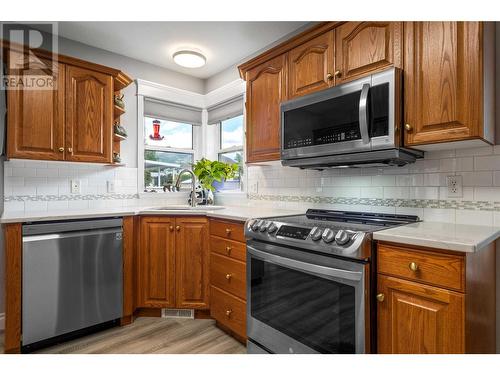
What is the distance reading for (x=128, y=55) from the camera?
2979 millimetres

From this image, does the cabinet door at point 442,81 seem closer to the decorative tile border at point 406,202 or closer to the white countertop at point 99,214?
the decorative tile border at point 406,202

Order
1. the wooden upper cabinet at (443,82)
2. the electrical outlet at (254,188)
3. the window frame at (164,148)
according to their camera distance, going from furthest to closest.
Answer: the window frame at (164,148)
the electrical outlet at (254,188)
the wooden upper cabinet at (443,82)

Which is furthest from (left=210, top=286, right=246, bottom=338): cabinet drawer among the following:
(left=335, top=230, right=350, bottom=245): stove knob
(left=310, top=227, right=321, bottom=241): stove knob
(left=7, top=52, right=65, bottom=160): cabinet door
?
(left=7, top=52, right=65, bottom=160): cabinet door

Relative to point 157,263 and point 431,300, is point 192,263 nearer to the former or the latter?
point 157,263

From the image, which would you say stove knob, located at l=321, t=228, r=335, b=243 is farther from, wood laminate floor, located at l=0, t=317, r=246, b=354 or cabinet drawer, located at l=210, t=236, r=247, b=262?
wood laminate floor, located at l=0, t=317, r=246, b=354

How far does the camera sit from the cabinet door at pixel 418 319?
1.12 meters

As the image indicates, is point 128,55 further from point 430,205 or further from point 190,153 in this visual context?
point 430,205

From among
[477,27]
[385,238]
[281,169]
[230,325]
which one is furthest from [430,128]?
[230,325]

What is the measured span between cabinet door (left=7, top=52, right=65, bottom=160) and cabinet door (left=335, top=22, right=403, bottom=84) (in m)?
2.09

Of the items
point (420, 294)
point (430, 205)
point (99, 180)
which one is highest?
point (99, 180)

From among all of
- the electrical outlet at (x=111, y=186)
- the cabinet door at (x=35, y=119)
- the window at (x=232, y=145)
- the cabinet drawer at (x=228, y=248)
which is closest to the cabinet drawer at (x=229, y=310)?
the cabinet drawer at (x=228, y=248)

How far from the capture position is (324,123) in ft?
5.99

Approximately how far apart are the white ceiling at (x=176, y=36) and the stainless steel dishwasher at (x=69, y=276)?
164 cm

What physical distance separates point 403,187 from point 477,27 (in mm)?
895
